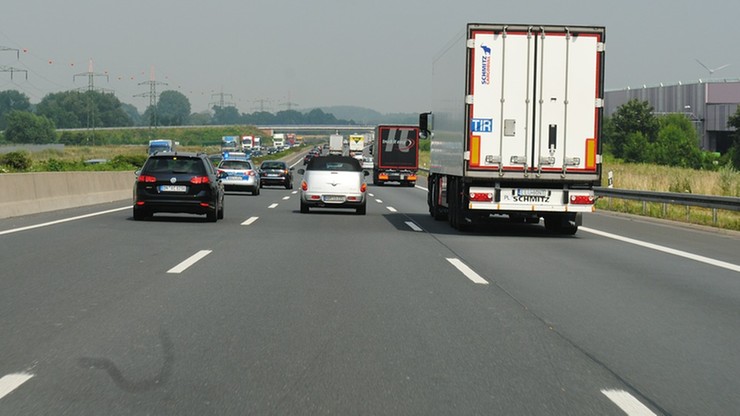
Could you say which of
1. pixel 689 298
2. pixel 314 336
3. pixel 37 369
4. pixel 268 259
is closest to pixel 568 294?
pixel 689 298

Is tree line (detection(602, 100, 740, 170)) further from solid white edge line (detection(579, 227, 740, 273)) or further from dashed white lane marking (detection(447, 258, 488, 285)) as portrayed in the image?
dashed white lane marking (detection(447, 258, 488, 285))

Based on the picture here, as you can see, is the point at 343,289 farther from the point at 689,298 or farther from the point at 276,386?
the point at 276,386

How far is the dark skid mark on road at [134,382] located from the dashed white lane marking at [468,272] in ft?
15.6

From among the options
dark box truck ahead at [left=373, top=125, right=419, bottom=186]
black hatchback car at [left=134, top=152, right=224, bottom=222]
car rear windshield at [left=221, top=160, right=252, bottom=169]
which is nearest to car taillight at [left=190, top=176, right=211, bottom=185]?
black hatchback car at [left=134, top=152, right=224, bottom=222]

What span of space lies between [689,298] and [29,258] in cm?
807

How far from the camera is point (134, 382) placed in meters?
5.68

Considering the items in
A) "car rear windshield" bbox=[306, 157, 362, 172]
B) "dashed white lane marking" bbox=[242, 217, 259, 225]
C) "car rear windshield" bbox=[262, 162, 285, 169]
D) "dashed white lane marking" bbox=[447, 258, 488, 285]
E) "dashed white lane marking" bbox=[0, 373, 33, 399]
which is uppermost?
"car rear windshield" bbox=[306, 157, 362, 172]

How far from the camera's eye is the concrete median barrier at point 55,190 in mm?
20105

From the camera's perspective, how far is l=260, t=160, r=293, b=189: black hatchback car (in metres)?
43.5

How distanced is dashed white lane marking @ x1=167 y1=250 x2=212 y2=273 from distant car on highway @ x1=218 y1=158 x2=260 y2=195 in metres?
21.8

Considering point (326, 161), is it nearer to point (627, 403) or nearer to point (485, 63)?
point (485, 63)

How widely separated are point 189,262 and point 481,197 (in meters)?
6.66

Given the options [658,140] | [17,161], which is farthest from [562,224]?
[658,140]

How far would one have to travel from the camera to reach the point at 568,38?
55.2 ft
